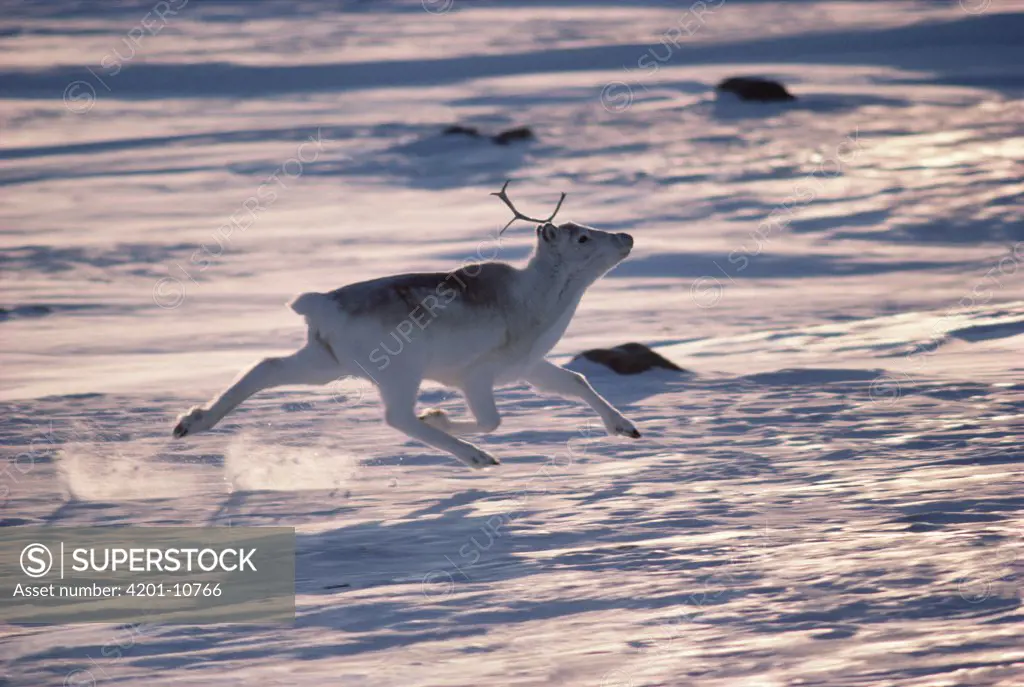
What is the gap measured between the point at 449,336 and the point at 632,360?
328 cm

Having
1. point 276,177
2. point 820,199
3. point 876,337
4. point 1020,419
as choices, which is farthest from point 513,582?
point 276,177

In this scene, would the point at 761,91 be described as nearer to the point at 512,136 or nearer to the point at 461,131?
the point at 512,136

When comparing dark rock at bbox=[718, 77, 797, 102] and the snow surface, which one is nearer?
the snow surface

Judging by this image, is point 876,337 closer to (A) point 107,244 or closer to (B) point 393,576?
(B) point 393,576

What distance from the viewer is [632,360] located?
1154 centimetres

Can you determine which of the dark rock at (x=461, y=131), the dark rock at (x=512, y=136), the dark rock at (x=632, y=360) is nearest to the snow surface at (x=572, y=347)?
the dark rock at (x=632, y=360)

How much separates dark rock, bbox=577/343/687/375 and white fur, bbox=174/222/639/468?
2351mm

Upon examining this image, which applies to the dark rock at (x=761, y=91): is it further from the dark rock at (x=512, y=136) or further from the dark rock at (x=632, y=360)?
the dark rock at (x=632, y=360)

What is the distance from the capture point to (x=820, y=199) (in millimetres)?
19172

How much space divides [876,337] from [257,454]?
545cm

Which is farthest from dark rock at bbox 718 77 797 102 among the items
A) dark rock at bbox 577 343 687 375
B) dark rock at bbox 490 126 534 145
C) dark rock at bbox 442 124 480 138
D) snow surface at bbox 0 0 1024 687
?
dark rock at bbox 577 343 687 375

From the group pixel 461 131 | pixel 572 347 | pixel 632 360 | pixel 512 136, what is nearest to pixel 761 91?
pixel 512 136

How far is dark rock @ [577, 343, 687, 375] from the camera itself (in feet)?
37.8

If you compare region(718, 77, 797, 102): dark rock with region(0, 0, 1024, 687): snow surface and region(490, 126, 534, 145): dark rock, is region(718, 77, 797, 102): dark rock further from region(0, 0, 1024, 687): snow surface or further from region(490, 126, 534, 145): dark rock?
region(490, 126, 534, 145): dark rock
